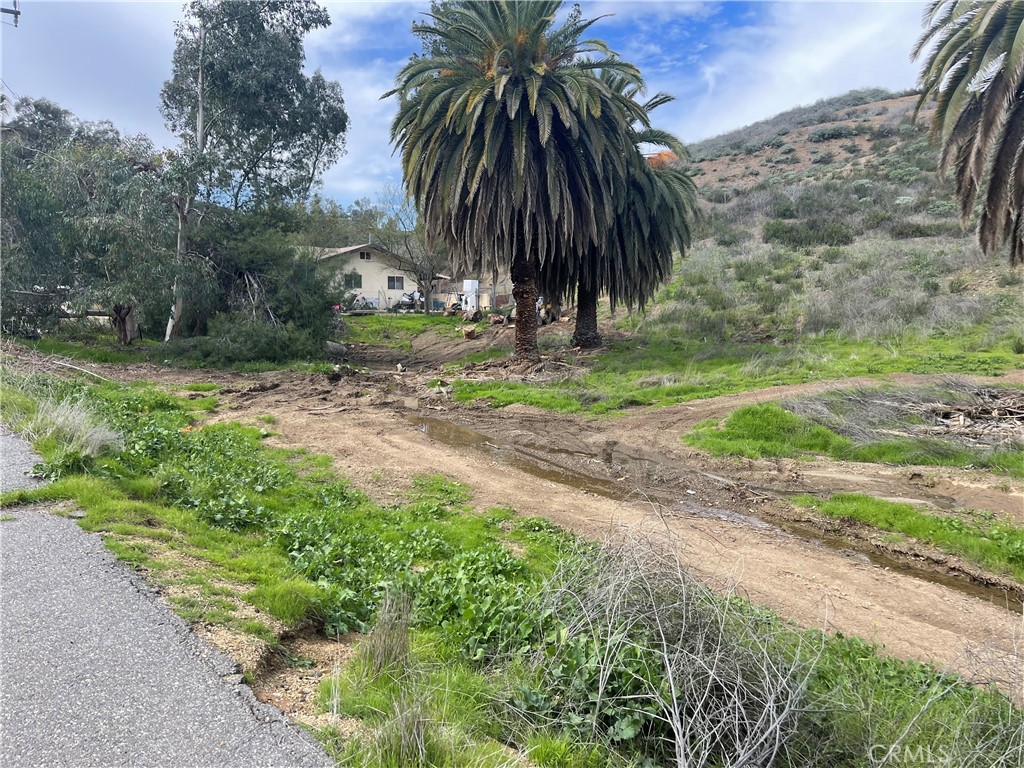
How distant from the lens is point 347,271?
45.8 meters

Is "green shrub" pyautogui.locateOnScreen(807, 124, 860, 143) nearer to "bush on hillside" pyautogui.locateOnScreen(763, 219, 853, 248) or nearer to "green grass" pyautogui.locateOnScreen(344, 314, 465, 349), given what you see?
"bush on hillside" pyautogui.locateOnScreen(763, 219, 853, 248)

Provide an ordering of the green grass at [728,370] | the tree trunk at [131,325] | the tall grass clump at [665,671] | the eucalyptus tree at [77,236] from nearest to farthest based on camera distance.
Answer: the tall grass clump at [665,671]
the green grass at [728,370]
the eucalyptus tree at [77,236]
the tree trunk at [131,325]

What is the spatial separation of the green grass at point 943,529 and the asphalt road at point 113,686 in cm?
753

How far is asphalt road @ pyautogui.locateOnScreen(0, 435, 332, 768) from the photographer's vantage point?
2723 mm

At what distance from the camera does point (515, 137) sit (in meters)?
17.5

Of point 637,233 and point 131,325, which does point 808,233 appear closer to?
point 637,233

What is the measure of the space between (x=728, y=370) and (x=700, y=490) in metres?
7.56

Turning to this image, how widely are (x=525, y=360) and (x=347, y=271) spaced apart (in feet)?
99.6

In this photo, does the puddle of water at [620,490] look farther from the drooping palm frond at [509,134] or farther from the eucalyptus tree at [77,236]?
the eucalyptus tree at [77,236]

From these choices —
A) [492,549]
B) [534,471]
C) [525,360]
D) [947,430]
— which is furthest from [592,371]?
[492,549]

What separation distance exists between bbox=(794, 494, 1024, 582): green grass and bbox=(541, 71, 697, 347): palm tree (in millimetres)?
12915

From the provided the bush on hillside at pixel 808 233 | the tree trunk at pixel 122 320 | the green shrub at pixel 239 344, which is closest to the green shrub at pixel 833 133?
the bush on hillside at pixel 808 233

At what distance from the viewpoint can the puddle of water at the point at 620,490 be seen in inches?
262
